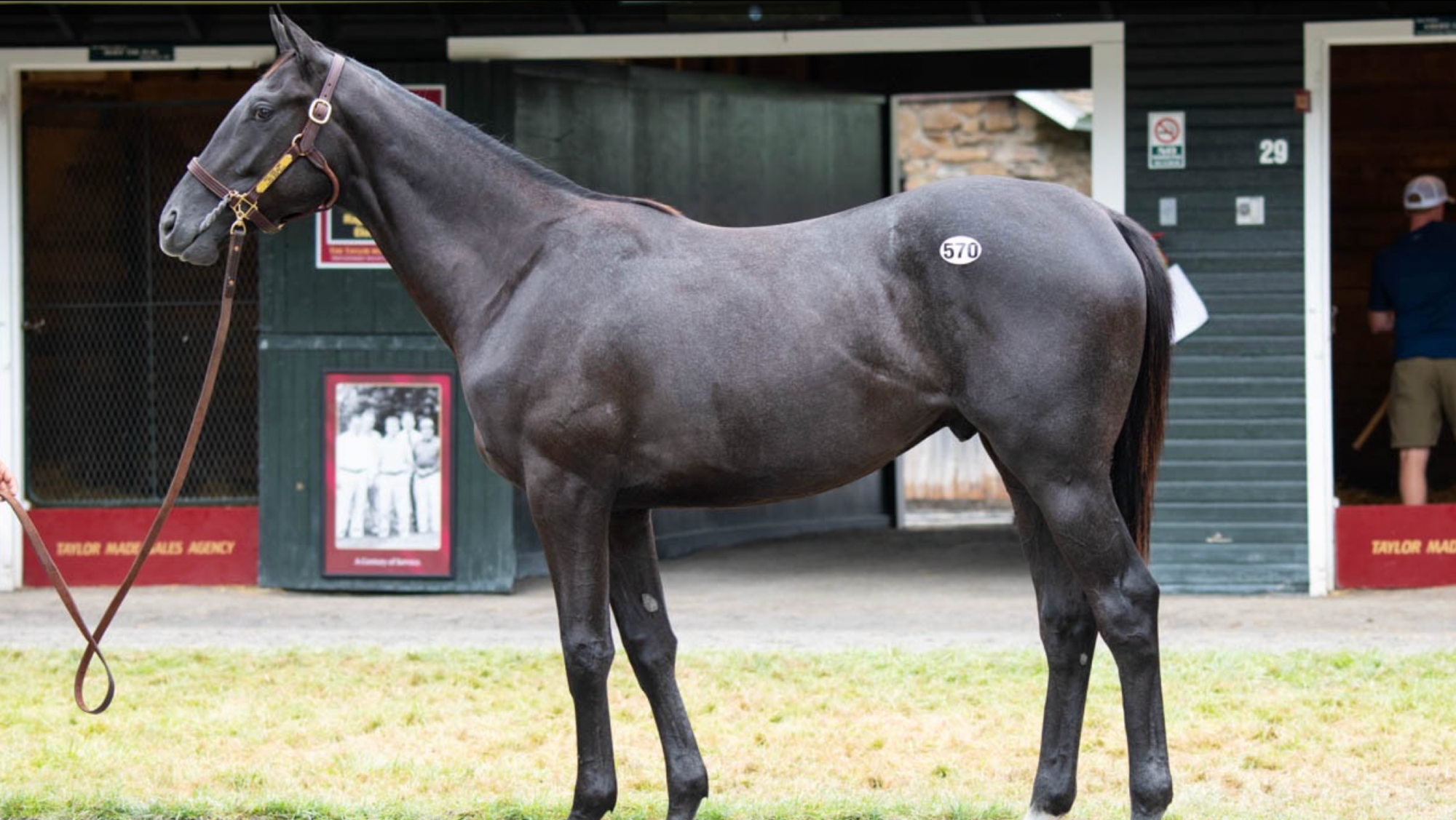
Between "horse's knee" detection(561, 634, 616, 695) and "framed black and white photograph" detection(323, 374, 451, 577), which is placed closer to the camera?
"horse's knee" detection(561, 634, 616, 695)

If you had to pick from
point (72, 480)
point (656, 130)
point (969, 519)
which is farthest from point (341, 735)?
point (969, 519)

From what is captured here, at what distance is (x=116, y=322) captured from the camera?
11.0 meters

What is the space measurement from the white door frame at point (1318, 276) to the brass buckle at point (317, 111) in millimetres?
6584

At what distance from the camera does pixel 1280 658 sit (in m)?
7.95

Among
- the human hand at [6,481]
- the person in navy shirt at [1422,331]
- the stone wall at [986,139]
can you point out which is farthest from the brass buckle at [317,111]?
the stone wall at [986,139]

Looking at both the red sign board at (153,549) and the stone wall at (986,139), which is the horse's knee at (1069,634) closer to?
the red sign board at (153,549)

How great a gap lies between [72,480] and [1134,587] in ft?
26.9

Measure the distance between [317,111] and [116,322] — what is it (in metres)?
6.65

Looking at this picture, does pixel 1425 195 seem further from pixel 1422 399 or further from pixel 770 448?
pixel 770 448

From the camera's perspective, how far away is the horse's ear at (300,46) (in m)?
4.91

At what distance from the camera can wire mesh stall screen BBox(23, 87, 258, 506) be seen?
10.9 metres

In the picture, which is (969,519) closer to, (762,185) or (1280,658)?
(762,185)

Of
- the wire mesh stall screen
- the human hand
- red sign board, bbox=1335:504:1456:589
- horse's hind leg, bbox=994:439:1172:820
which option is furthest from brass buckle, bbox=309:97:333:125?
red sign board, bbox=1335:504:1456:589

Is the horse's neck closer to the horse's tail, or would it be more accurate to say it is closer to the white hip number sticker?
the white hip number sticker
